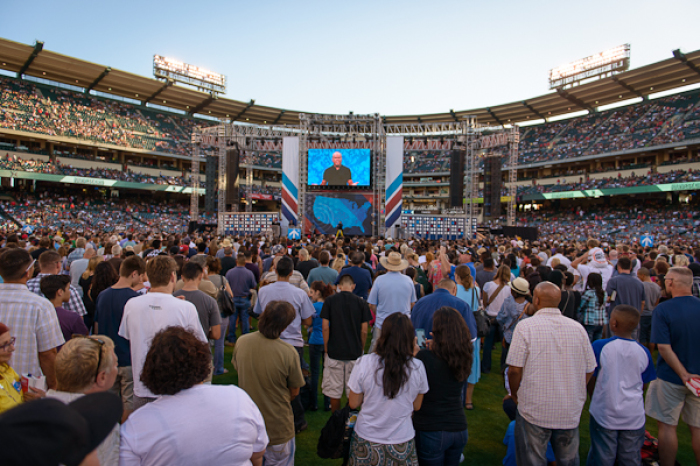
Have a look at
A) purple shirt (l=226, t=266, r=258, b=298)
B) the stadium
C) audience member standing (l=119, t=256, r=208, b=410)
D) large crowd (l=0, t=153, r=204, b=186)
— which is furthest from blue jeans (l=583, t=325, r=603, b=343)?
large crowd (l=0, t=153, r=204, b=186)

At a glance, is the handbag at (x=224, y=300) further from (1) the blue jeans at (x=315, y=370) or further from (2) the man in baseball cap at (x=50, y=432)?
(2) the man in baseball cap at (x=50, y=432)

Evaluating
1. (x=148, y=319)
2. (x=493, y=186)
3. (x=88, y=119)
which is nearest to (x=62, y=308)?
(x=148, y=319)

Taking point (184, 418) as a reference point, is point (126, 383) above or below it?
below

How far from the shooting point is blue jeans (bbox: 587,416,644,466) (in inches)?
134

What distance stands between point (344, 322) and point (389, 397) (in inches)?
75.0

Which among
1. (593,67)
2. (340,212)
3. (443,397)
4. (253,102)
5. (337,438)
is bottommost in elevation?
(337,438)

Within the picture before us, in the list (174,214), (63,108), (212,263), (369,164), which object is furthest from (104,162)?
(212,263)

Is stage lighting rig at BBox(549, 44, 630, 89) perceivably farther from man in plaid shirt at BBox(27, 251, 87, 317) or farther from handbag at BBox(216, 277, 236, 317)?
man in plaid shirt at BBox(27, 251, 87, 317)

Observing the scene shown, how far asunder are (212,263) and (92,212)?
37.2 metres

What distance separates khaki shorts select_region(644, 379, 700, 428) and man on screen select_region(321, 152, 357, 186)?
78.1 ft

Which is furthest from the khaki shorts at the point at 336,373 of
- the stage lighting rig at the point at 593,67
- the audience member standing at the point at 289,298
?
the stage lighting rig at the point at 593,67

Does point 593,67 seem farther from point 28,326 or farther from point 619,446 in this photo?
point 28,326

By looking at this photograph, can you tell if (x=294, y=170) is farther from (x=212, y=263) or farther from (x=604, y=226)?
(x=604, y=226)

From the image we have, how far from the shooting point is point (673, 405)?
12.5 feet
